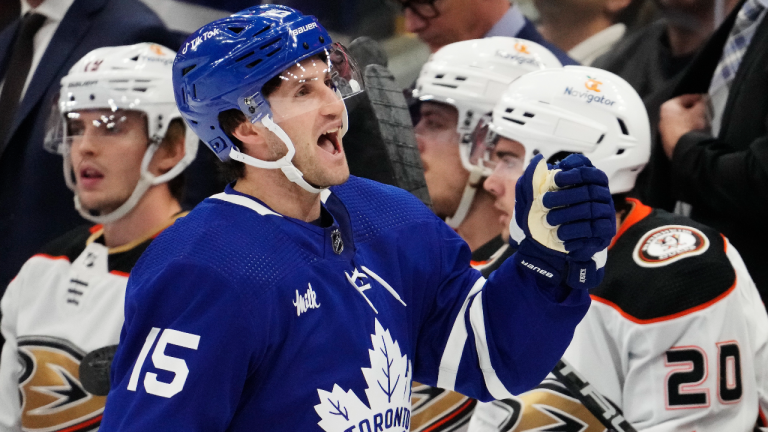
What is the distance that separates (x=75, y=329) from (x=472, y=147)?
56.3 inches

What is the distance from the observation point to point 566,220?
1.43 metres

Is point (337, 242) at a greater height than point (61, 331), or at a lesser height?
greater

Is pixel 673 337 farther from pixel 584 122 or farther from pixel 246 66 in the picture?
pixel 246 66

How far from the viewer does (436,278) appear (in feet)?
5.59

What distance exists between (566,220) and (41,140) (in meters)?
2.56

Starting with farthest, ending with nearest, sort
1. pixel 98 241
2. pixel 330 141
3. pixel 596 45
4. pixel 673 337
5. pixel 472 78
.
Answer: pixel 596 45 < pixel 98 241 < pixel 472 78 < pixel 673 337 < pixel 330 141

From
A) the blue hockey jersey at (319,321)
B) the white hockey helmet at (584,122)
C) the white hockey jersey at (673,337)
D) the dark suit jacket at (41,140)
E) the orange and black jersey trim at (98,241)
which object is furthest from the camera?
the dark suit jacket at (41,140)

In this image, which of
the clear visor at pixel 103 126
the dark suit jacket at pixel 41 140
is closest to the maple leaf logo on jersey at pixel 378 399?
the clear visor at pixel 103 126

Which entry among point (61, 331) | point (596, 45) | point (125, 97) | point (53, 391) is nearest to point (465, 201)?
point (596, 45)

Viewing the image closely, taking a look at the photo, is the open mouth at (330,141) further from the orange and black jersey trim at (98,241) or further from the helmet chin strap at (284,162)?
the orange and black jersey trim at (98,241)

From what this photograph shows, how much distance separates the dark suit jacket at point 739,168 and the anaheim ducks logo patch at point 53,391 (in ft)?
6.74

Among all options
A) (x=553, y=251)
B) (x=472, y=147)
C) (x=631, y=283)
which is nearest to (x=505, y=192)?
(x=472, y=147)

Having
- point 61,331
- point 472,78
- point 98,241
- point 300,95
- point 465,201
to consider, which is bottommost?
point 61,331

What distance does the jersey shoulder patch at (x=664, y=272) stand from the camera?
2195 mm
